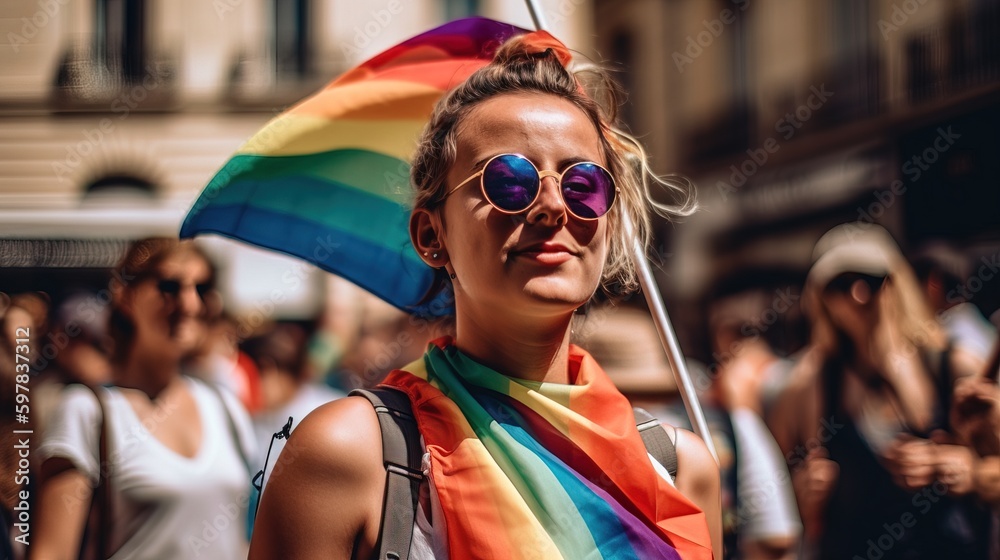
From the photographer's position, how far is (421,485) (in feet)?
4.92

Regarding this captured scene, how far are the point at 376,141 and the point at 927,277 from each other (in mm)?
3541

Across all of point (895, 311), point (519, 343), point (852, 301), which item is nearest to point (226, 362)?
point (852, 301)

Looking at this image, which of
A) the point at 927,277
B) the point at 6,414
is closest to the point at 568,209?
the point at 6,414

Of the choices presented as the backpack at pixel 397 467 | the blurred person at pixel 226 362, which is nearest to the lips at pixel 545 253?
the backpack at pixel 397 467

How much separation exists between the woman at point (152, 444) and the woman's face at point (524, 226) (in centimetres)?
221

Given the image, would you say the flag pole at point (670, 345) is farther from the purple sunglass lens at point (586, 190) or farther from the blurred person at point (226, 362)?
the blurred person at point (226, 362)

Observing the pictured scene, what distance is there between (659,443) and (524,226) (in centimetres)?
45

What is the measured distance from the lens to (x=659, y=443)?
5.71 ft

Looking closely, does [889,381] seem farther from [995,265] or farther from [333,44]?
[333,44]

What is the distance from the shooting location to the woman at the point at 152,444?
338cm

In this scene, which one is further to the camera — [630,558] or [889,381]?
[889,381]

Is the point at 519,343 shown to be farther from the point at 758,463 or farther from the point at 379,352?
the point at 379,352

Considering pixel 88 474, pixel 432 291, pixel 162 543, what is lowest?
pixel 162 543

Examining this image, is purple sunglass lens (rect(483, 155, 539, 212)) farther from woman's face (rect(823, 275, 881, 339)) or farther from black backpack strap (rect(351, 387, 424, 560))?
woman's face (rect(823, 275, 881, 339))
